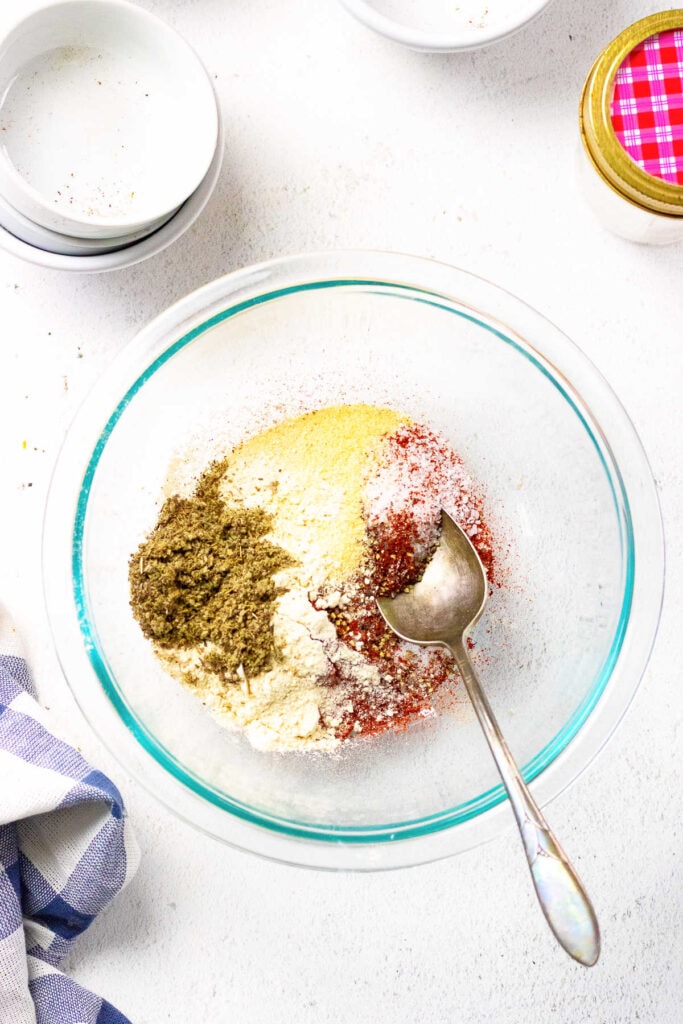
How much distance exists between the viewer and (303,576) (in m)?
0.93

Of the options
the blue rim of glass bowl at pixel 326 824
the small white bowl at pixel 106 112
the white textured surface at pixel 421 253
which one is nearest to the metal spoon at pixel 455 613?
the blue rim of glass bowl at pixel 326 824

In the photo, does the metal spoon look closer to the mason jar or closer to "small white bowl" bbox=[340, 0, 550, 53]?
the mason jar

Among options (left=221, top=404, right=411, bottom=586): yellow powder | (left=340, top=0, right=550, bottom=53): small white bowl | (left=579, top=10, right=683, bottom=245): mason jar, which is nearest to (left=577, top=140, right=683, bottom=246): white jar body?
(left=579, top=10, right=683, bottom=245): mason jar

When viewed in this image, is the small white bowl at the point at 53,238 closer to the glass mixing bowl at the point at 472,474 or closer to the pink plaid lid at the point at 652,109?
the glass mixing bowl at the point at 472,474

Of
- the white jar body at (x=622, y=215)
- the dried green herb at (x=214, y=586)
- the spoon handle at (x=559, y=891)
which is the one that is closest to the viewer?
the spoon handle at (x=559, y=891)

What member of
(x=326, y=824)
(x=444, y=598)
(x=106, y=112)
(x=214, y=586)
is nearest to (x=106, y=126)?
(x=106, y=112)

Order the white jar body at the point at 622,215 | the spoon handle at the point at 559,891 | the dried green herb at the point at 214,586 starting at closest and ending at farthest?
the spoon handle at the point at 559,891
the dried green herb at the point at 214,586
the white jar body at the point at 622,215

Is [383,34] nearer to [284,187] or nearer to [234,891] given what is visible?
[284,187]

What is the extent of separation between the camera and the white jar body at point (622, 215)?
3.31 ft

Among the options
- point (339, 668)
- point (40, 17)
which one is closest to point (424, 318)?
point (339, 668)

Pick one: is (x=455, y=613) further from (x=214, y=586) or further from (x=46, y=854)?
(x=46, y=854)

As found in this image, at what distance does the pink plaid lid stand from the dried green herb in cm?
59

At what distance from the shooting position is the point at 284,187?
3.51ft

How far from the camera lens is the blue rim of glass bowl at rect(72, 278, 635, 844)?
0.97 m
